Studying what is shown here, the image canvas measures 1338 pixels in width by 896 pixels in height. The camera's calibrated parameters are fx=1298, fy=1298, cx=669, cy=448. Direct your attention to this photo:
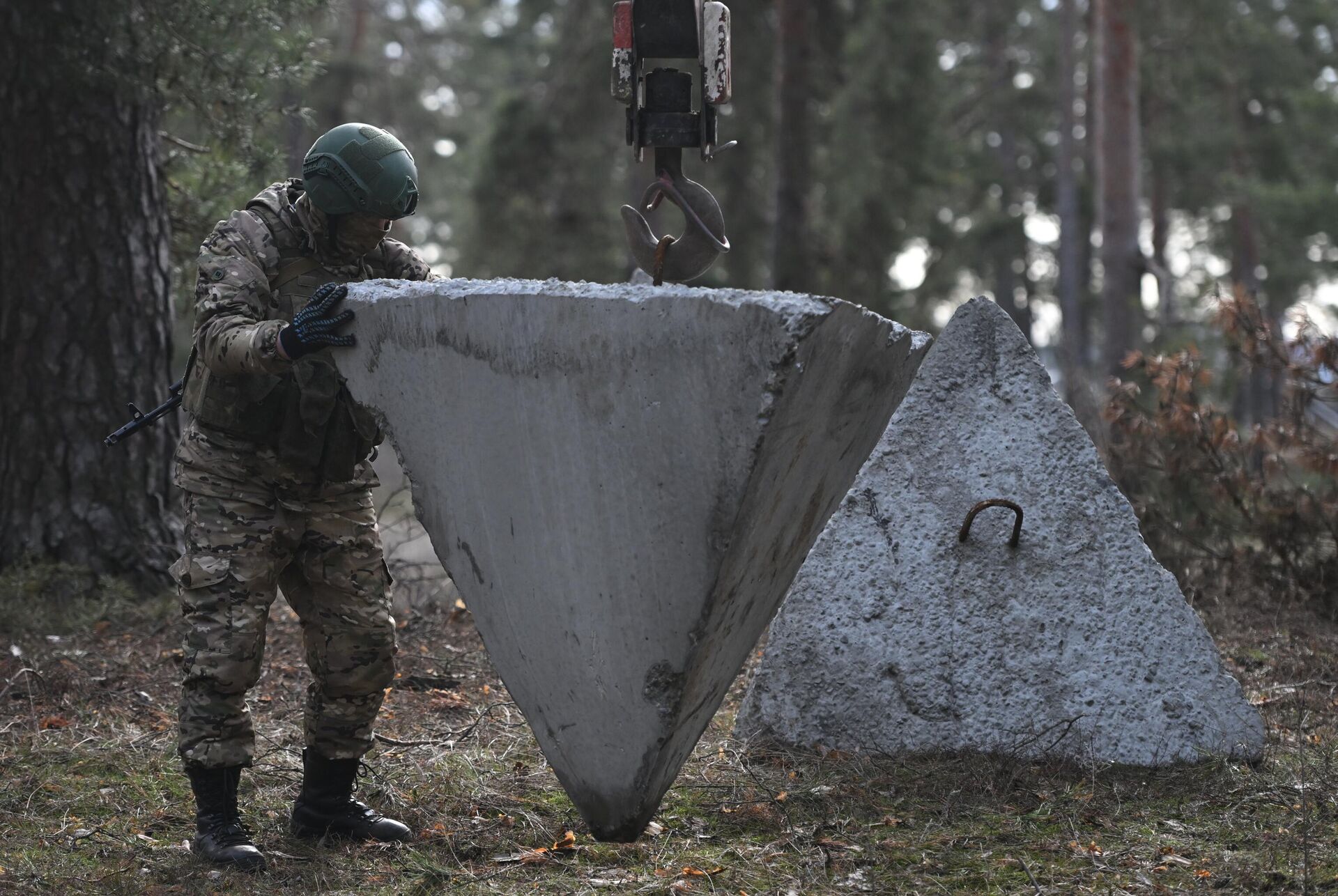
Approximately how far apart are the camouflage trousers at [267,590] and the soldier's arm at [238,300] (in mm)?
287

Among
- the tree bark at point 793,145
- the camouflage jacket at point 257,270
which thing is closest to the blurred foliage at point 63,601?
the camouflage jacket at point 257,270

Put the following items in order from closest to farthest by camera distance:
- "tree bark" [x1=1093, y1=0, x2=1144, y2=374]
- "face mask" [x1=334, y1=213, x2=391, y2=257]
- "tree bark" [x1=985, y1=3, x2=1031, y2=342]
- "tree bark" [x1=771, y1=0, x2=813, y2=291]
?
1. "face mask" [x1=334, y1=213, x2=391, y2=257]
2. "tree bark" [x1=771, y1=0, x2=813, y2=291]
3. "tree bark" [x1=1093, y1=0, x2=1144, y2=374]
4. "tree bark" [x1=985, y1=3, x2=1031, y2=342]

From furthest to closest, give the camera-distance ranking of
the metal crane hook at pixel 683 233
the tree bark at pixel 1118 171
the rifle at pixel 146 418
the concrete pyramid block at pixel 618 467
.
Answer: the tree bark at pixel 1118 171
the rifle at pixel 146 418
the metal crane hook at pixel 683 233
the concrete pyramid block at pixel 618 467

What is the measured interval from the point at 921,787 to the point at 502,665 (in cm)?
134

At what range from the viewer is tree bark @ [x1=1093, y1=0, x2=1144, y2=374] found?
1215cm

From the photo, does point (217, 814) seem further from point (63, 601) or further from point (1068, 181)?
point (1068, 181)

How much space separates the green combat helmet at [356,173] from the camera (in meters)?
3.22

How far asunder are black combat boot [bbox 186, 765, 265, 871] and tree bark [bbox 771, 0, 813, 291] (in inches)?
358

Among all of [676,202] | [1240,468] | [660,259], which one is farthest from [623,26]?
[1240,468]

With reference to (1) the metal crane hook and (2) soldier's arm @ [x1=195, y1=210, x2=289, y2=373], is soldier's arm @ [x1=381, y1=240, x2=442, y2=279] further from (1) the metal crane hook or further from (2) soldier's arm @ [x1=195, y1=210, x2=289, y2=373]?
(1) the metal crane hook

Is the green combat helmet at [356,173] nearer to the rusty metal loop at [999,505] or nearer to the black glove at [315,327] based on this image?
the black glove at [315,327]

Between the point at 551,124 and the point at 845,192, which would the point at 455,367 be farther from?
the point at 551,124

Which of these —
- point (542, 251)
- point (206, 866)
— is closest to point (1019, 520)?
point (206, 866)

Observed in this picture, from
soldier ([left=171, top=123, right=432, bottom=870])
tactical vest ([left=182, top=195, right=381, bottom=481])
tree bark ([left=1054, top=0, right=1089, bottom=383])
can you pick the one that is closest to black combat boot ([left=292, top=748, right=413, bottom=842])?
soldier ([left=171, top=123, right=432, bottom=870])
